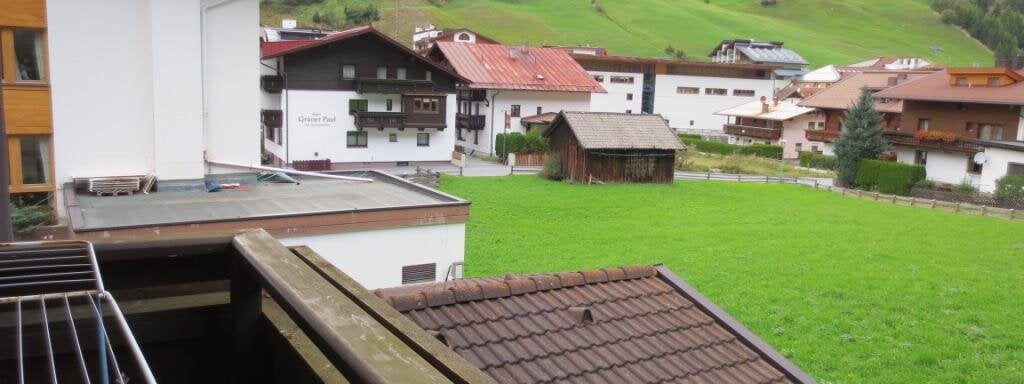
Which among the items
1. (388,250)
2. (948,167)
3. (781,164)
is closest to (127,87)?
(388,250)

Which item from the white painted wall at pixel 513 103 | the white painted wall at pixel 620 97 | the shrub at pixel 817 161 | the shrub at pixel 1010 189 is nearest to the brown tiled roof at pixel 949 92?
the shrub at pixel 1010 189

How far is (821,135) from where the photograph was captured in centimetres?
5203

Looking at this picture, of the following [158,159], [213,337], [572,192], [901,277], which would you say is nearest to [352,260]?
[158,159]

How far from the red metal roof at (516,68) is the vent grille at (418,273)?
107ft

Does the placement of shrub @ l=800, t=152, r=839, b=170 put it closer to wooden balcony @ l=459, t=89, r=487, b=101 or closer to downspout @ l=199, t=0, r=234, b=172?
wooden balcony @ l=459, t=89, r=487, b=101

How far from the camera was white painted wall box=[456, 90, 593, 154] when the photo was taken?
48031mm

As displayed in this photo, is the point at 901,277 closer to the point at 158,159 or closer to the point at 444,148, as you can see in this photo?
the point at 158,159

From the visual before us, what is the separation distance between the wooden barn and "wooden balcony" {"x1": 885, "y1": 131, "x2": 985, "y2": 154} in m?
14.8

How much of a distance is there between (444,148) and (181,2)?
27.3 metres

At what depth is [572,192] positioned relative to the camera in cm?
3525

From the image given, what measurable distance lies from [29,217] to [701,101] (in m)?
61.6

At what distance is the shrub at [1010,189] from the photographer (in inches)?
1361

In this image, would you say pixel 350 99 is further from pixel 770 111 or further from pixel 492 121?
pixel 770 111

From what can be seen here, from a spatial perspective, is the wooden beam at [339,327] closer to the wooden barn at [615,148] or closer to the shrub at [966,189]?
the wooden barn at [615,148]
